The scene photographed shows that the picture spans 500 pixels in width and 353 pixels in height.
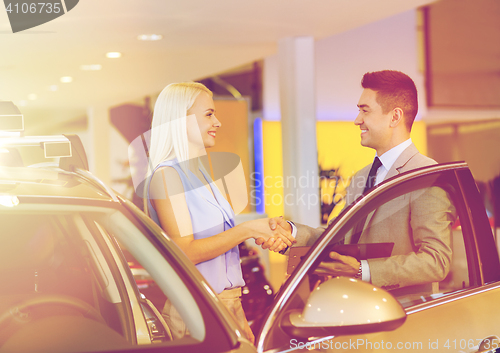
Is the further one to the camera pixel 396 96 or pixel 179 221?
pixel 396 96

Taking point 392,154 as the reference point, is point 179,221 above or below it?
below

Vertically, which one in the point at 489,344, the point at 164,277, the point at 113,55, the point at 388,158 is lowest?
the point at 489,344

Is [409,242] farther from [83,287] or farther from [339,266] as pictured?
[83,287]

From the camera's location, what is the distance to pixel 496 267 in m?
1.71

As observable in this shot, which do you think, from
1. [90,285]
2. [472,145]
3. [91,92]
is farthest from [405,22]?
[90,285]

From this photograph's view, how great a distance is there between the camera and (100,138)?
38.3 ft

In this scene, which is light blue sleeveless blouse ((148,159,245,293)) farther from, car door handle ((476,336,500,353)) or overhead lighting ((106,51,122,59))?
A: overhead lighting ((106,51,122,59))

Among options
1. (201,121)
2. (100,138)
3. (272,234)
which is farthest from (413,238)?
(100,138)

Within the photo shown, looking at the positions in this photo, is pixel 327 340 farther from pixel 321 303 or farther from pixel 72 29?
pixel 72 29

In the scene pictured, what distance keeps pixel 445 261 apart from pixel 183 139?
99 centimetres

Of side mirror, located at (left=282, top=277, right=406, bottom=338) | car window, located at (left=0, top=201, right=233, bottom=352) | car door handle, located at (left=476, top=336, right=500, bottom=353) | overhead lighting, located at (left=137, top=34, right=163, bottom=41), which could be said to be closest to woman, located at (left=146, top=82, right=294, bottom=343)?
car window, located at (left=0, top=201, right=233, bottom=352)

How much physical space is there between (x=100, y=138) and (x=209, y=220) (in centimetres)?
1039

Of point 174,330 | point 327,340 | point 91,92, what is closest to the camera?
point 327,340

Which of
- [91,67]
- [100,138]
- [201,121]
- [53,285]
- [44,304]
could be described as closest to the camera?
[44,304]
